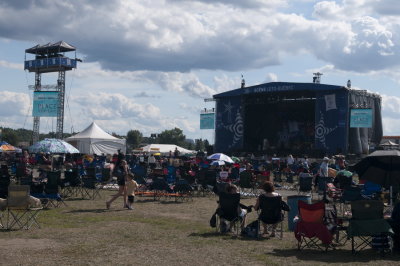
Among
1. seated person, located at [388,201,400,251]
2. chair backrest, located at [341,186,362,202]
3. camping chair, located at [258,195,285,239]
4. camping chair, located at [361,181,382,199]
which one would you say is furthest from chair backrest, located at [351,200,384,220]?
camping chair, located at [361,181,382,199]

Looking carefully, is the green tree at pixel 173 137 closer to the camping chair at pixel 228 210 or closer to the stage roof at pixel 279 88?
the stage roof at pixel 279 88

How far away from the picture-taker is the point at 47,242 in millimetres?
7988

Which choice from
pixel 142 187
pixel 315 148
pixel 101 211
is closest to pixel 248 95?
pixel 315 148

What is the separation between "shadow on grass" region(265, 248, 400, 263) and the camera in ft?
23.2

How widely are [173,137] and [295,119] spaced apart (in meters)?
78.8

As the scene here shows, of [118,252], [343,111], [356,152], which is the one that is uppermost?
[343,111]

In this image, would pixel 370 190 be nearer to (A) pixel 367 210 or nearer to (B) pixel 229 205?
(B) pixel 229 205

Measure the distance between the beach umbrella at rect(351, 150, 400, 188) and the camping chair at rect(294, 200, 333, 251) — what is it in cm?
290

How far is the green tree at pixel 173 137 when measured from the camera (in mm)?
112812

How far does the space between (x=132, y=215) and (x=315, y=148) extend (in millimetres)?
23391

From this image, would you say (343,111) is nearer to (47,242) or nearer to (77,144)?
(77,144)

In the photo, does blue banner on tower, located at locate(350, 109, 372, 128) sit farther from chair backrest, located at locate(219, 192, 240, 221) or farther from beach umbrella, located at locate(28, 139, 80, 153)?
chair backrest, located at locate(219, 192, 240, 221)

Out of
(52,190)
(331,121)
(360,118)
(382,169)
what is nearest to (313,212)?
(382,169)

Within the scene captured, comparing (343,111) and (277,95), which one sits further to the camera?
(277,95)
